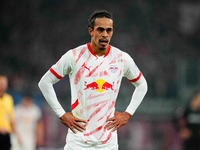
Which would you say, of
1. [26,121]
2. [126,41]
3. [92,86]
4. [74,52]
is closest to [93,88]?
[92,86]

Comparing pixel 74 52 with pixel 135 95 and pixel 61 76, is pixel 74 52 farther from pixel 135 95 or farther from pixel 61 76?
pixel 135 95

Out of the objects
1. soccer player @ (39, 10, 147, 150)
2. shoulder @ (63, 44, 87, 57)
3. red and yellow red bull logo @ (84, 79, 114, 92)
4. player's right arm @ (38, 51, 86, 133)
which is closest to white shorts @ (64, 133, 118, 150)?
soccer player @ (39, 10, 147, 150)

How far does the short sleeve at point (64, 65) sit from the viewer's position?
A: 12.9ft

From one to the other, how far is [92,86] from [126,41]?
1160 centimetres

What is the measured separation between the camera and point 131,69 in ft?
13.6

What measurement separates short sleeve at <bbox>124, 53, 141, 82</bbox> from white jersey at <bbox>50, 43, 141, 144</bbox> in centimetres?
12

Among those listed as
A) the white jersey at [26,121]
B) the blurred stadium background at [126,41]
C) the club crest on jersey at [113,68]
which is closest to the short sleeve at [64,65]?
the club crest on jersey at [113,68]

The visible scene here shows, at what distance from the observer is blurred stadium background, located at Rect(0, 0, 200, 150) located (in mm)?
11523

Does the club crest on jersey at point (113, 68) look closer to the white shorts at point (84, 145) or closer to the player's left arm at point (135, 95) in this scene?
the player's left arm at point (135, 95)

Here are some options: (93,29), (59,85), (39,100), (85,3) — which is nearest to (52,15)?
(85,3)

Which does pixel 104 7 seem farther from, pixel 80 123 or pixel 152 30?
pixel 80 123

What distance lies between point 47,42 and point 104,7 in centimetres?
285

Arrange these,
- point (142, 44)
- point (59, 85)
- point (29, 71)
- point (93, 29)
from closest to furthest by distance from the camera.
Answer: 1. point (93, 29)
2. point (59, 85)
3. point (29, 71)
4. point (142, 44)

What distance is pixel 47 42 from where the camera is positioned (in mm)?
15539
